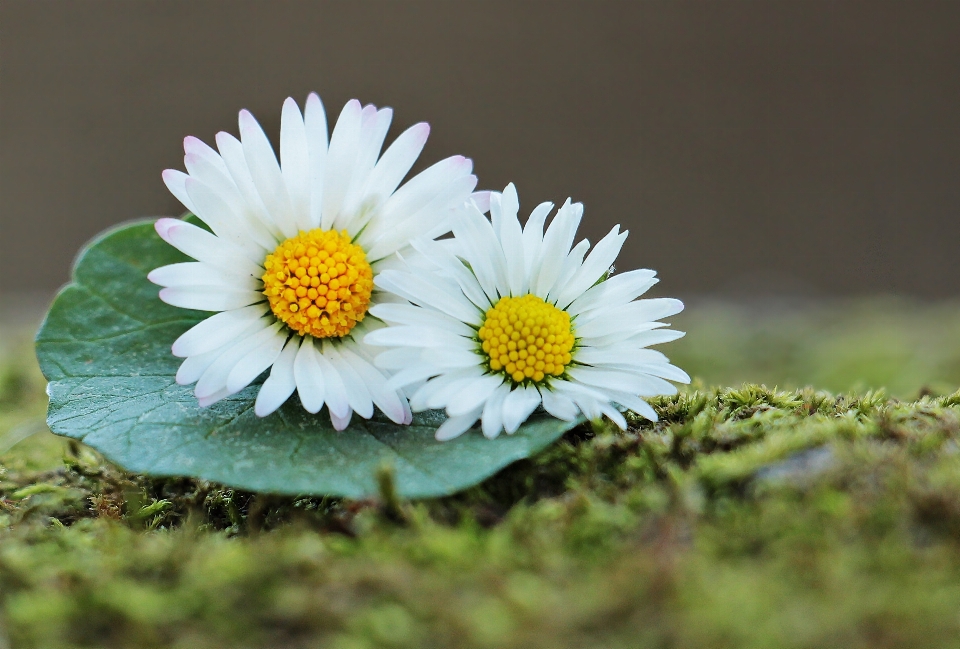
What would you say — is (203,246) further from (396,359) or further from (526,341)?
(526,341)

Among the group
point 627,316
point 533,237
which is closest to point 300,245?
point 533,237

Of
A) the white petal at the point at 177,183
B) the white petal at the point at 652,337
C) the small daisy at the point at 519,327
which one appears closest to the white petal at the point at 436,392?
the small daisy at the point at 519,327

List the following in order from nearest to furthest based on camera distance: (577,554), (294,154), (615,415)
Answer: (577,554) → (615,415) → (294,154)

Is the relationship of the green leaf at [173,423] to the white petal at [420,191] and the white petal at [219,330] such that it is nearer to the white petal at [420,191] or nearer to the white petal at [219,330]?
the white petal at [219,330]

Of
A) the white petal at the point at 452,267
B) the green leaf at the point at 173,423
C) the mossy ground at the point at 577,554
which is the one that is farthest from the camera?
the white petal at the point at 452,267

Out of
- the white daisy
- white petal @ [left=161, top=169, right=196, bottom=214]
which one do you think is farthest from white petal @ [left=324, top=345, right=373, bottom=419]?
white petal @ [left=161, top=169, right=196, bottom=214]

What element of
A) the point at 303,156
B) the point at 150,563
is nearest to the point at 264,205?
the point at 303,156
